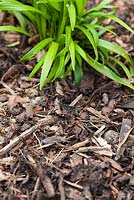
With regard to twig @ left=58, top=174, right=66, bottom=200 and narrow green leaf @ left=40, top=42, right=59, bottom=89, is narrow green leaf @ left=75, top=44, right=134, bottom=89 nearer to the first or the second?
narrow green leaf @ left=40, top=42, right=59, bottom=89

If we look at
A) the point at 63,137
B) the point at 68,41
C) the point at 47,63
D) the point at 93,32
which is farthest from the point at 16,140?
the point at 93,32

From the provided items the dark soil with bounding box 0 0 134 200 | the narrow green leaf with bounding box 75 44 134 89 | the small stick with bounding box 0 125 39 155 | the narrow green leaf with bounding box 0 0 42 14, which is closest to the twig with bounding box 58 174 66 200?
the dark soil with bounding box 0 0 134 200

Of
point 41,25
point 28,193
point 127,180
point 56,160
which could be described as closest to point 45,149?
point 56,160

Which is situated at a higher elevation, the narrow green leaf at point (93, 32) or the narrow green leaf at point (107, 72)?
the narrow green leaf at point (93, 32)

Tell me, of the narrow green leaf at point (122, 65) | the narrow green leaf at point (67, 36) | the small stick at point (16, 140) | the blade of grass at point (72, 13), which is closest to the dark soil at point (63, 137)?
the small stick at point (16, 140)

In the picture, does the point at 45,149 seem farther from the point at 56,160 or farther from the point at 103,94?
the point at 103,94

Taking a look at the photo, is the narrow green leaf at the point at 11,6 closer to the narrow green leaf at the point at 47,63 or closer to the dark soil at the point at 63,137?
the narrow green leaf at the point at 47,63

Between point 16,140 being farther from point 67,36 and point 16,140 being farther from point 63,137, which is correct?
point 67,36

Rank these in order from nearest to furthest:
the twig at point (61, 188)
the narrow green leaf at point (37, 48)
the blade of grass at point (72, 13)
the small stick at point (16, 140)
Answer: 1. the twig at point (61, 188)
2. the small stick at point (16, 140)
3. the blade of grass at point (72, 13)
4. the narrow green leaf at point (37, 48)
